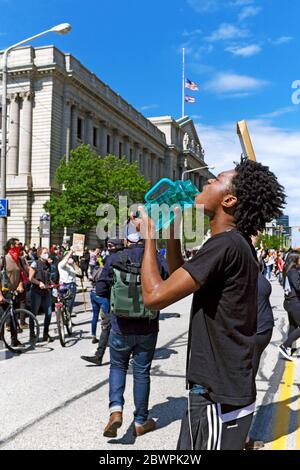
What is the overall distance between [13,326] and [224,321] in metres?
6.38

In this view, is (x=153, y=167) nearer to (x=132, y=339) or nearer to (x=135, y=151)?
(x=135, y=151)

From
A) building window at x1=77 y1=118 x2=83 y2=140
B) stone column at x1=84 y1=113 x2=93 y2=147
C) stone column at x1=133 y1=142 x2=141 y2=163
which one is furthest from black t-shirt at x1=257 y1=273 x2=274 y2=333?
stone column at x1=133 y1=142 x2=141 y2=163

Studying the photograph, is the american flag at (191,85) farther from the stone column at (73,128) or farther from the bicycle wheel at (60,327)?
the bicycle wheel at (60,327)

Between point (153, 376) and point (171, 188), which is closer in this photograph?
point (171, 188)

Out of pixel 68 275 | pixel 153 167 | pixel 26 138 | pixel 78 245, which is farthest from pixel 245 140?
pixel 153 167

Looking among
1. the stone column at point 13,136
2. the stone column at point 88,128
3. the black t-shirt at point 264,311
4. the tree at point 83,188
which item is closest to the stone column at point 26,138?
the stone column at point 13,136

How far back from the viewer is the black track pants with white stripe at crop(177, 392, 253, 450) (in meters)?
2.16

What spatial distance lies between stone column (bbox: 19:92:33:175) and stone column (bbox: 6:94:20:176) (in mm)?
492

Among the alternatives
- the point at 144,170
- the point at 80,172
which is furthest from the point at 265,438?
the point at 144,170

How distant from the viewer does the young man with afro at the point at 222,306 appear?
214 cm

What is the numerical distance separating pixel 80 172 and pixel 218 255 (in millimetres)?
33628

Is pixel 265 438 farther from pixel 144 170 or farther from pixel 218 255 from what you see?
pixel 144 170

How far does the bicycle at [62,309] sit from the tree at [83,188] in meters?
25.3

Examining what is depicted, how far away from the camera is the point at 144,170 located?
215 ft
